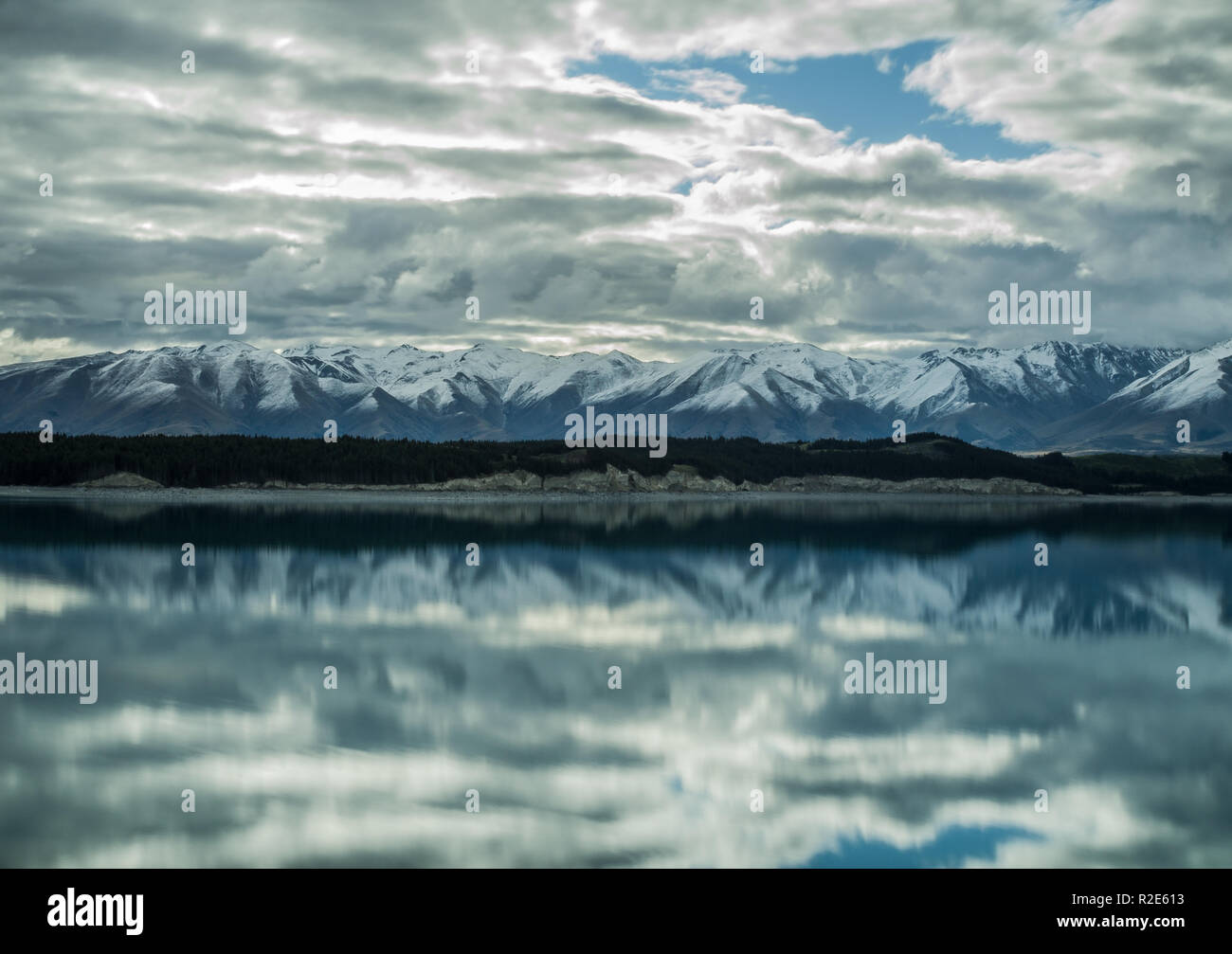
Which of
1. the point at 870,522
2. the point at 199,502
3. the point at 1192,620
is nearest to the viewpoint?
the point at 1192,620

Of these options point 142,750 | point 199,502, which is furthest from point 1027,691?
point 199,502

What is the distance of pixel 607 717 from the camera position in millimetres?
30906

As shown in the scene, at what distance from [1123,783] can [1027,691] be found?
10.4m

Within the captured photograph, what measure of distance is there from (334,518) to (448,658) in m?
89.3

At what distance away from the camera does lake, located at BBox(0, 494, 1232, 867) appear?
2112 centimetres

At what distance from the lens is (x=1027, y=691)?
3594 centimetres

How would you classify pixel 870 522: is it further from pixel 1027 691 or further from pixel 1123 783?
pixel 1123 783

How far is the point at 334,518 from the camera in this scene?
124062mm

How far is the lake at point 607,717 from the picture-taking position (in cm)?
2112
